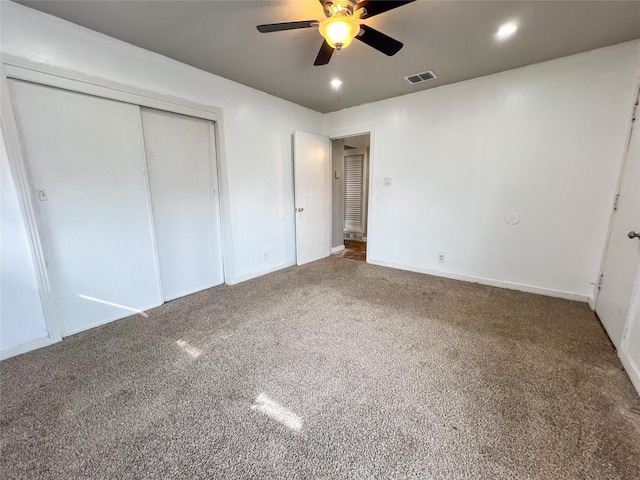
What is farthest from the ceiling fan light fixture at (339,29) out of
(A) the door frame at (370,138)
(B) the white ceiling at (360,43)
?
(A) the door frame at (370,138)

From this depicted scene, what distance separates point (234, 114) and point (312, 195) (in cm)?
162

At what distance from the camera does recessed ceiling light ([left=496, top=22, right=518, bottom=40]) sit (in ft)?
6.68

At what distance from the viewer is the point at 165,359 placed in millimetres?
1902

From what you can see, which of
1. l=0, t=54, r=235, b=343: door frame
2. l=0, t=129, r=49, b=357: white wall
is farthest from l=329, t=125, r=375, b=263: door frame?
l=0, t=129, r=49, b=357: white wall

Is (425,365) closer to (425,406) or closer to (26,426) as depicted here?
(425,406)

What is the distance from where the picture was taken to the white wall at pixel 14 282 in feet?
6.05

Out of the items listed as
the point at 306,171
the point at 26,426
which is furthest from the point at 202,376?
→ the point at 306,171

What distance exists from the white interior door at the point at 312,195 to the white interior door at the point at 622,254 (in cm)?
338

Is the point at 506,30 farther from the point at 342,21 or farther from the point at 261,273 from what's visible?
the point at 261,273

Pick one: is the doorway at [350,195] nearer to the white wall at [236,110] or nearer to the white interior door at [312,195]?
the white interior door at [312,195]

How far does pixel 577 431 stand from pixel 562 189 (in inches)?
94.7

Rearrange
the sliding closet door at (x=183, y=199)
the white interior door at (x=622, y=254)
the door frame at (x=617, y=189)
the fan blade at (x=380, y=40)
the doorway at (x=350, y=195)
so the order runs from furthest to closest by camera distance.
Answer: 1. the doorway at (x=350, y=195)
2. the sliding closet door at (x=183, y=199)
3. the door frame at (x=617, y=189)
4. the white interior door at (x=622, y=254)
5. the fan blade at (x=380, y=40)

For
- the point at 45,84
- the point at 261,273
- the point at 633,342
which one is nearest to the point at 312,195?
the point at 261,273

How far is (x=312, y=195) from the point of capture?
4246 millimetres
